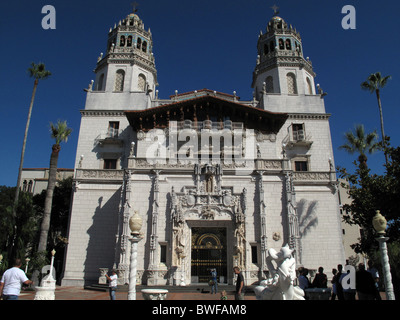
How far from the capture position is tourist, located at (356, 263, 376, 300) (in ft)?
31.4

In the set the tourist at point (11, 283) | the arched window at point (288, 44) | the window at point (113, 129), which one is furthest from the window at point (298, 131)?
the tourist at point (11, 283)

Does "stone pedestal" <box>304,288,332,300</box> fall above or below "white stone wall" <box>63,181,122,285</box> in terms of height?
below

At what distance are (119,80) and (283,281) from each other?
1227 inches

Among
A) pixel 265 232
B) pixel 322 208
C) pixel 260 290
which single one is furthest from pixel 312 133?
pixel 260 290

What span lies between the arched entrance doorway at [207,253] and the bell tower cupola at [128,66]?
51.2 ft

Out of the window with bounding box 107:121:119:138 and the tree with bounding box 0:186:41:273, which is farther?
the window with bounding box 107:121:119:138

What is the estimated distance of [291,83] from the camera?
114 ft

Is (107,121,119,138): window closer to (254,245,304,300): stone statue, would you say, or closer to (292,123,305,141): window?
(292,123,305,141): window

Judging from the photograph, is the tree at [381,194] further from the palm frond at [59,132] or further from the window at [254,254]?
the palm frond at [59,132]

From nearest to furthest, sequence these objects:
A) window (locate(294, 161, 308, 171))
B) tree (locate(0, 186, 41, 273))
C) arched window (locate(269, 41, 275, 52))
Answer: tree (locate(0, 186, 41, 273))
window (locate(294, 161, 308, 171))
arched window (locate(269, 41, 275, 52))

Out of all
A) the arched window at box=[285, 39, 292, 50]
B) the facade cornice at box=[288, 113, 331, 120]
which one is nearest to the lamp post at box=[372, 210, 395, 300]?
the facade cornice at box=[288, 113, 331, 120]

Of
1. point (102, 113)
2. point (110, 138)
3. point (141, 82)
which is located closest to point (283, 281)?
point (110, 138)
